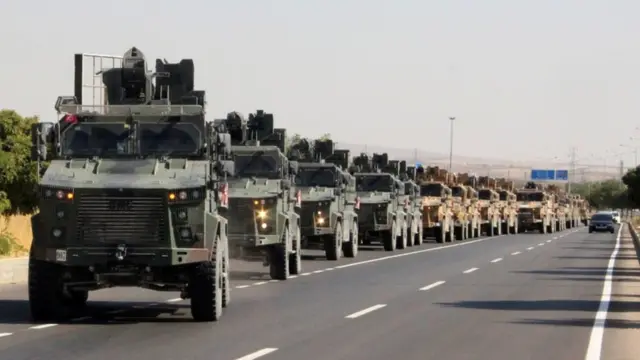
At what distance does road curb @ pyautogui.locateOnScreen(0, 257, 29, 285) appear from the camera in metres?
23.1

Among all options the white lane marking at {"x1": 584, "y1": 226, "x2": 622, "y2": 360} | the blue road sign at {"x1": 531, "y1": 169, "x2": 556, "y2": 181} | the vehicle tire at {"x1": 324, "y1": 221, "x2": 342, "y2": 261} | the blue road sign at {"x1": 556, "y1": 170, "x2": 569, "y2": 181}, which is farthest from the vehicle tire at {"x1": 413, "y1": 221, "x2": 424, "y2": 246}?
the blue road sign at {"x1": 556, "y1": 170, "x2": 569, "y2": 181}

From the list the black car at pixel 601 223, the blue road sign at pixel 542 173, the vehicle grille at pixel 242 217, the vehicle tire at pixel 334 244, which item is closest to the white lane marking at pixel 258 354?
the vehicle grille at pixel 242 217

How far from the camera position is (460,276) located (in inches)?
1093

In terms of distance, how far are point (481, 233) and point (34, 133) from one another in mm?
57237

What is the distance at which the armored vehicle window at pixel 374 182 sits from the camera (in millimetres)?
44469

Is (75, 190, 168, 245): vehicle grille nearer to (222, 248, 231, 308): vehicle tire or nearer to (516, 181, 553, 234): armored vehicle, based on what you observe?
(222, 248, 231, 308): vehicle tire

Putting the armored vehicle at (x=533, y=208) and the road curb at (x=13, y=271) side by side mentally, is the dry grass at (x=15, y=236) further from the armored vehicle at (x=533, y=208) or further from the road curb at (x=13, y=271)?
the armored vehicle at (x=533, y=208)

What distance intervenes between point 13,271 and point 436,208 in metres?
31.6

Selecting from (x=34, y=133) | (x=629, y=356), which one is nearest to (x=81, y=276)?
(x=34, y=133)

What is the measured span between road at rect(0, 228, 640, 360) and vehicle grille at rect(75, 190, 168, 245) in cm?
106

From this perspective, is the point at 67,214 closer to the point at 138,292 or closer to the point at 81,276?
the point at 81,276

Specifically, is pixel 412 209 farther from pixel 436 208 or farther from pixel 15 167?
pixel 15 167

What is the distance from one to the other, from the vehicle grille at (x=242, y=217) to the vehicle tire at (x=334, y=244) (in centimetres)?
896

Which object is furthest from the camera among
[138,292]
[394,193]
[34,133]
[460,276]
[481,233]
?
[481,233]
